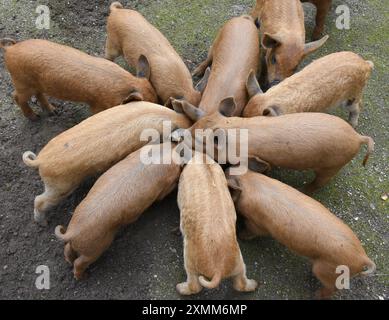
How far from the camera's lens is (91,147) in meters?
3.25

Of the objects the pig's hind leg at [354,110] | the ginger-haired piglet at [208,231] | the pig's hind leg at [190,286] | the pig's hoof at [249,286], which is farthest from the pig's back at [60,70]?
the pig's hind leg at [354,110]

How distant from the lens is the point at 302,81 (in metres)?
3.75

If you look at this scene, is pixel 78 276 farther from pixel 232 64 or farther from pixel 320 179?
pixel 232 64

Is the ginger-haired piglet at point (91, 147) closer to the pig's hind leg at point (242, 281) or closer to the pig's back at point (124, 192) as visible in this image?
the pig's back at point (124, 192)

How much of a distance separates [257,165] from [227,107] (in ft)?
1.77

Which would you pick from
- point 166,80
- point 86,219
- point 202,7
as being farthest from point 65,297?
point 202,7

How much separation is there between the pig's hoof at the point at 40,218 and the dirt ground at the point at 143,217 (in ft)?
0.13

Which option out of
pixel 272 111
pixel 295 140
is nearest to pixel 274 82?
pixel 272 111

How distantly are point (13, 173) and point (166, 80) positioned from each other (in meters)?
1.49

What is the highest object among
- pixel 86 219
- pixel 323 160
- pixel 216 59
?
pixel 216 59

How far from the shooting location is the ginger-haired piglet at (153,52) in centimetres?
391

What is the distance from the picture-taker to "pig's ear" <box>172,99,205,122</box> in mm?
3586
